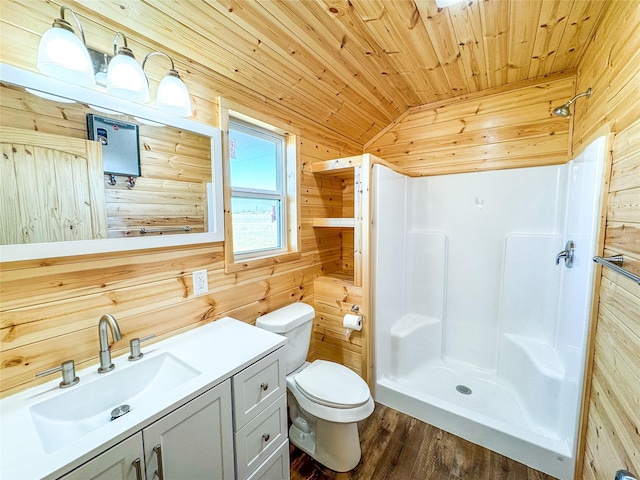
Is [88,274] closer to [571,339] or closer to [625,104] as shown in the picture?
[625,104]

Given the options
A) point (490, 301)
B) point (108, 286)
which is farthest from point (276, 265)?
point (490, 301)

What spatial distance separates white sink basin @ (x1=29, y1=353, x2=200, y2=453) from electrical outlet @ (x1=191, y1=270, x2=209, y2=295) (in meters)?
0.35

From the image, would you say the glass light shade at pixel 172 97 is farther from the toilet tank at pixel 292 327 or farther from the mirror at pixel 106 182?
the toilet tank at pixel 292 327

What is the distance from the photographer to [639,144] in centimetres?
95

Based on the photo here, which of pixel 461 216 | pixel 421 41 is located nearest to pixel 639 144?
pixel 421 41

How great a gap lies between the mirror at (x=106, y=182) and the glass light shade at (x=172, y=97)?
0.04m

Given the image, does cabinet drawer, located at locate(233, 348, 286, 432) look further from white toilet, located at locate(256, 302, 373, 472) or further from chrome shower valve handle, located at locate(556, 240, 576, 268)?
chrome shower valve handle, located at locate(556, 240, 576, 268)

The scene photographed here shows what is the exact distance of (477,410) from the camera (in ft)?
6.24

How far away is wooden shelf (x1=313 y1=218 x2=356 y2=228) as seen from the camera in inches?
79.0

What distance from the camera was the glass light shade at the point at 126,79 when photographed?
40.1 inches

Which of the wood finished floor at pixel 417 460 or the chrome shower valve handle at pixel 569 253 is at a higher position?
the chrome shower valve handle at pixel 569 253

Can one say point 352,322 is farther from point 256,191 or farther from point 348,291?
point 256,191

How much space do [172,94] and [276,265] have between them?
1.17m

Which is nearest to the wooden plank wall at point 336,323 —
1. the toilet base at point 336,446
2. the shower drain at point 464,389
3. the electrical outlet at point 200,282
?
the toilet base at point 336,446
